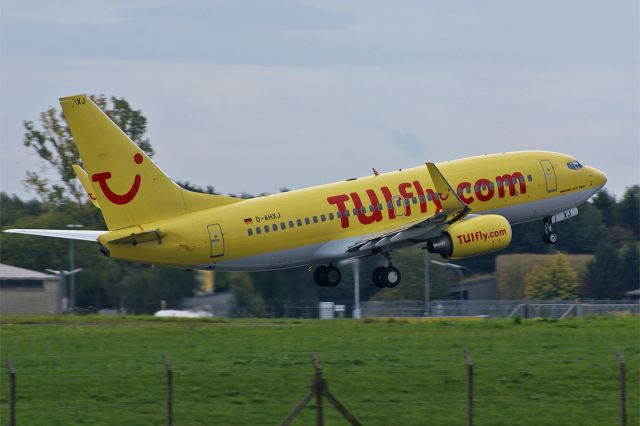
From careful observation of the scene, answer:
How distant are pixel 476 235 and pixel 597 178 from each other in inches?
422

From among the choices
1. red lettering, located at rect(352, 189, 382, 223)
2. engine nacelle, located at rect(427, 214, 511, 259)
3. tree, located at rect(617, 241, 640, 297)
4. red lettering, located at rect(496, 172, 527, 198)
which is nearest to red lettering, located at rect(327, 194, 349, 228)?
red lettering, located at rect(352, 189, 382, 223)

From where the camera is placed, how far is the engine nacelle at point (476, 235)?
51.0 metres

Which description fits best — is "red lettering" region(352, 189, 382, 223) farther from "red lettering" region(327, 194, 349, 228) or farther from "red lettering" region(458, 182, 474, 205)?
"red lettering" region(458, 182, 474, 205)

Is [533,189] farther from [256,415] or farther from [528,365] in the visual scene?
[256,415]

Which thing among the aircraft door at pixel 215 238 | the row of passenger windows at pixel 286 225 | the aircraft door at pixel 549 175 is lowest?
the aircraft door at pixel 215 238

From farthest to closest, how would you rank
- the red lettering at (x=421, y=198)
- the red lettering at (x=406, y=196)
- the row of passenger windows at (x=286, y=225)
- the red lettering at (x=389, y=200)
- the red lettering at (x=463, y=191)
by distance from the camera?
the red lettering at (x=463, y=191) → the red lettering at (x=421, y=198) → the red lettering at (x=406, y=196) → the red lettering at (x=389, y=200) → the row of passenger windows at (x=286, y=225)

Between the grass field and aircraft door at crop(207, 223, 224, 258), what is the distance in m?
4.05

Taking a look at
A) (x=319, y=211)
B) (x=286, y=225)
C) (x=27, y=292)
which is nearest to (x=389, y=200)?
(x=319, y=211)

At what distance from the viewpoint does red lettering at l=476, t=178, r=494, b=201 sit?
5294 cm

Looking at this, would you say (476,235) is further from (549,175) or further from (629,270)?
(629,270)

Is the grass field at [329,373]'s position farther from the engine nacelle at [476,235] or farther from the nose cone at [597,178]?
the nose cone at [597,178]

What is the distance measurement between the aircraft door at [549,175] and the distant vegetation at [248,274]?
429 inches

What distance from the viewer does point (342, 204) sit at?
50.8 meters

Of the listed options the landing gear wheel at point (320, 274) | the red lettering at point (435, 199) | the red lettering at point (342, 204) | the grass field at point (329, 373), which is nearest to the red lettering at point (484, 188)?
the red lettering at point (435, 199)
